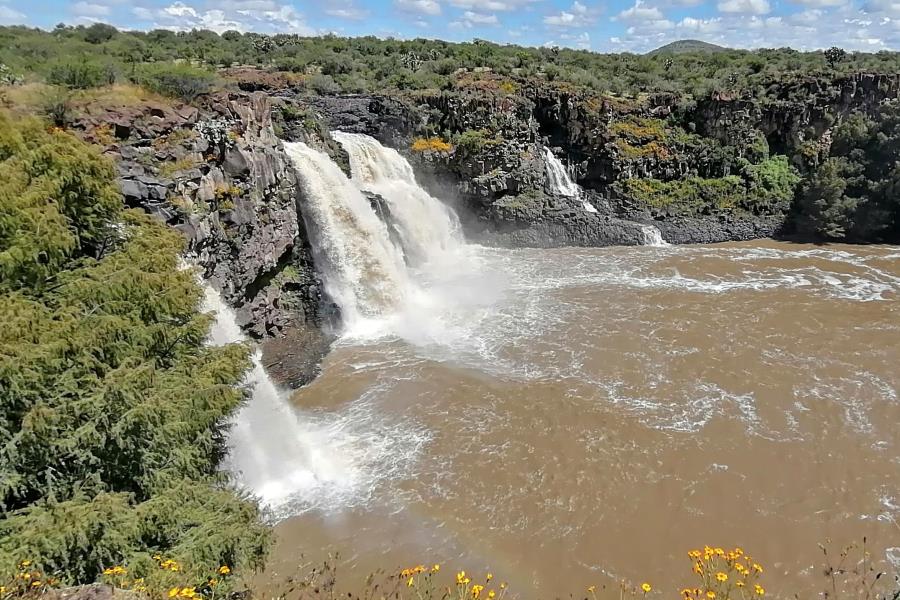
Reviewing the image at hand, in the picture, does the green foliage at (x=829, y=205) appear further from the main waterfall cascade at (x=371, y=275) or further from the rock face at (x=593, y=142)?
the main waterfall cascade at (x=371, y=275)

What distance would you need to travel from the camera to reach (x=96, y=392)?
21.9 ft

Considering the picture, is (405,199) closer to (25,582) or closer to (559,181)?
(559,181)

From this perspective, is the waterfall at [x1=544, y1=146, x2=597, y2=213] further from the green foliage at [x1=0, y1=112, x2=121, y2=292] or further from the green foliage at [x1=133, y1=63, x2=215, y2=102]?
the green foliage at [x1=0, y1=112, x2=121, y2=292]

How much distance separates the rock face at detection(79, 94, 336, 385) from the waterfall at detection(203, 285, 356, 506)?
2610mm

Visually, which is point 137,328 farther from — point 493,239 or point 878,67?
point 878,67

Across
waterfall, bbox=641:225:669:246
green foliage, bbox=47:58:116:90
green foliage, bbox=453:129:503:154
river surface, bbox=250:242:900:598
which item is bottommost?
river surface, bbox=250:242:900:598

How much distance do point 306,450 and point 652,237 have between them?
2229 cm

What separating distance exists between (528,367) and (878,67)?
42735mm

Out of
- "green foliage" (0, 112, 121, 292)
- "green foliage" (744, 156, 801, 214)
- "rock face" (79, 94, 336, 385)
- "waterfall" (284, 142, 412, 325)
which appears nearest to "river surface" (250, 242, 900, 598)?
"waterfall" (284, 142, 412, 325)

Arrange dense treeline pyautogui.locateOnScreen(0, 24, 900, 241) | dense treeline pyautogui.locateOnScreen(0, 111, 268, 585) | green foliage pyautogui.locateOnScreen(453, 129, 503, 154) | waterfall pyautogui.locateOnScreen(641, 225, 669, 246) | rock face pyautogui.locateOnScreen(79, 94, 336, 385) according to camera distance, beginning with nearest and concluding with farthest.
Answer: dense treeline pyautogui.locateOnScreen(0, 111, 268, 585)
rock face pyautogui.locateOnScreen(79, 94, 336, 385)
waterfall pyautogui.locateOnScreen(641, 225, 669, 246)
green foliage pyautogui.locateOnScreen(453, 129, 503, 154)
dense treeline pyautogui.locateOnScreen(0, 24, 900, 241)

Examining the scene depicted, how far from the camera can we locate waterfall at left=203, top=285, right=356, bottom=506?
38.7ft

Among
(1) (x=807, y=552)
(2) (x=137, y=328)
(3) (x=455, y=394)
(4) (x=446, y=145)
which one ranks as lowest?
(1) (x=807, y=552)

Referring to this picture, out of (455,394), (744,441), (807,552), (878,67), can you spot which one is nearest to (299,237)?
(455,394)

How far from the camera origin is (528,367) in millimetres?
16656
